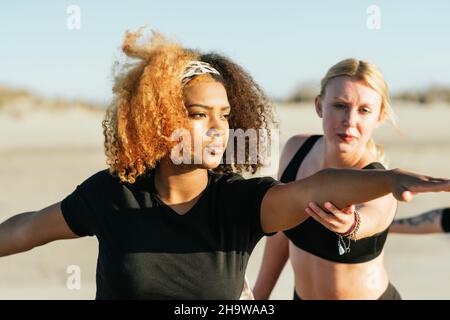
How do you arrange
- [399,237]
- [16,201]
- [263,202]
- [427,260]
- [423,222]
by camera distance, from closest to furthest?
[263,202] < [423,222] < [427,260] < [399,237] < [16,201]

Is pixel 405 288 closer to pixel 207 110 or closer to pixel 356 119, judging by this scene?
pixel 356 119

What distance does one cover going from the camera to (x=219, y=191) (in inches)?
A: 121

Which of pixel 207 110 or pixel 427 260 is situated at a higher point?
pixel 207 110

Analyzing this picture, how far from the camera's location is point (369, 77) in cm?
424

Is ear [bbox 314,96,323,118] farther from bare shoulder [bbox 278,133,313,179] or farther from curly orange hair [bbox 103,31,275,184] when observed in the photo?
curly orange hair [bbox 103,31,275,184]

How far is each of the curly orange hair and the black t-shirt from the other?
7.2 inches

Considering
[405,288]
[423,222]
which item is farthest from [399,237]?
[423,222]

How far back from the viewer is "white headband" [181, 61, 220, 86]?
318 centimetres

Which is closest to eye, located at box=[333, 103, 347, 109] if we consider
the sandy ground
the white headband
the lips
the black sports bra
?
the lips

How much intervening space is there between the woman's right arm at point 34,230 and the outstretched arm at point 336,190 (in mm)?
781

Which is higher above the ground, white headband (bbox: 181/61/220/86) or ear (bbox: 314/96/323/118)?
white headband (bbox: 181/61/220/86)

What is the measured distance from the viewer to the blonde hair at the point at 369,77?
167 inches
